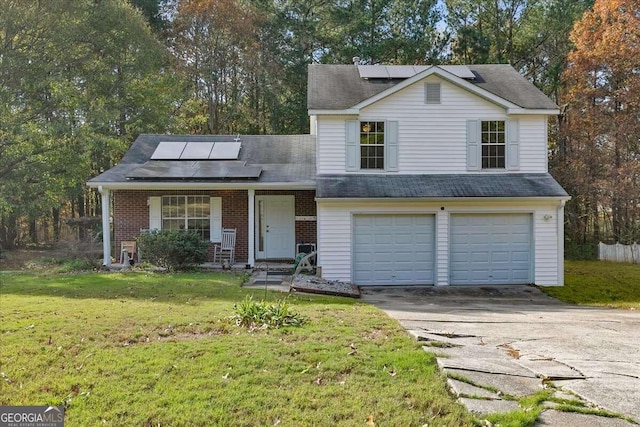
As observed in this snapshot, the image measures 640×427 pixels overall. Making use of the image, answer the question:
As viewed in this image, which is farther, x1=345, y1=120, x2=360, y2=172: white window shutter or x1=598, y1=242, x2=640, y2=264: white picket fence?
x1=598, y1=242, x2=640, y2=264: white picket fence

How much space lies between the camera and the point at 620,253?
68.0 ft

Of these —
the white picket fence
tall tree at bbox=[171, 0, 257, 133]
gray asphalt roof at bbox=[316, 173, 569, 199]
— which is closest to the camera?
gray asphalt roof at bbox=[316, 173, 569, 199]

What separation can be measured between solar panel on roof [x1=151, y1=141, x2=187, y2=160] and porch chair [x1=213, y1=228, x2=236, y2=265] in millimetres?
3174

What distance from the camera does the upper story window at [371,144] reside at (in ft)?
45.4

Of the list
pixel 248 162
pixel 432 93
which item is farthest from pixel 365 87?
pixel 248 162

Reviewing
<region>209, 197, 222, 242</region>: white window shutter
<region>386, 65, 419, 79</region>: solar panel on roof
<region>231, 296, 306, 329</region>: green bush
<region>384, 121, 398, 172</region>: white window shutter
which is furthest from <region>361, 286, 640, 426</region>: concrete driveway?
<region>386, 65, 419, 79</region>: solar panel on roof

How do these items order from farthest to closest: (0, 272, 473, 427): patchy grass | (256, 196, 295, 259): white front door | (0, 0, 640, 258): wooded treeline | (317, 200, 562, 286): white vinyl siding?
(0, 0, 640, 258): wooded treeline < (256, 196, 295, 259): white front door < (317, 200, 562, 286): white vinyl siding < (0, 272, 473, 427): patchy grass

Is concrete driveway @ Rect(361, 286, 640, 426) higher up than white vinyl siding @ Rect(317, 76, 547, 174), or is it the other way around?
white vinyl siding @ Rect(317, 76, 547, 174)

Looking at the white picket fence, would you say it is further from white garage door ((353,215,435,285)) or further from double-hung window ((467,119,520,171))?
white garage door ((353,215,435,285))

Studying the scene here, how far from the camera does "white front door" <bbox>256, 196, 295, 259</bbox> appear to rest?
627 inches

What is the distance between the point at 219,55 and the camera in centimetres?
2750

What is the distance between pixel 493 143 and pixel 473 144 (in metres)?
0.59

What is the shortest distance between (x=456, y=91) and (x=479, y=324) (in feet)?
26.4

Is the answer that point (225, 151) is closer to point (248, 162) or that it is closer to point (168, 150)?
point (248, 162)
